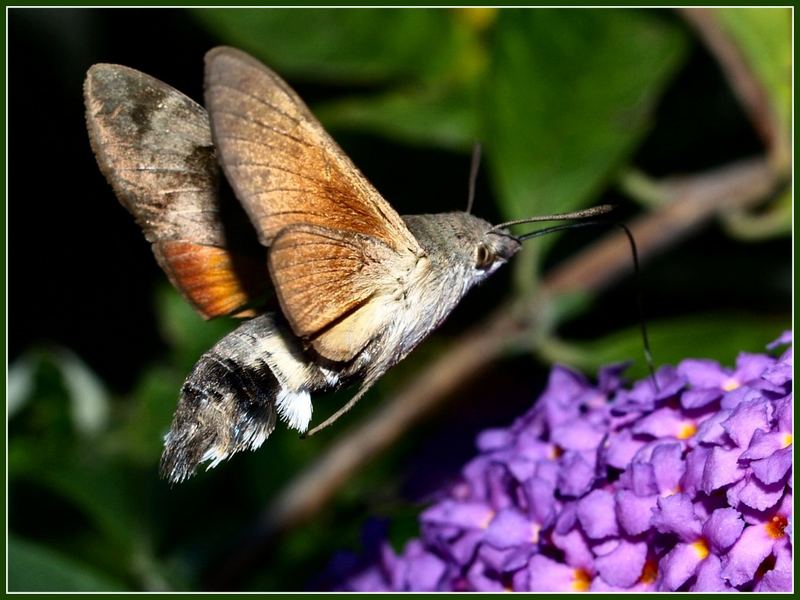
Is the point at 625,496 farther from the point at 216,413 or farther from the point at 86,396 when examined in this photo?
the point at 86,396

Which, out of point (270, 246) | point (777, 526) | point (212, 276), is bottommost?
point (777, 526)

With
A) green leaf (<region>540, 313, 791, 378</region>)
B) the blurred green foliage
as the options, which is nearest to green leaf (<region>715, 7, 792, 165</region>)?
the blurred green foliage

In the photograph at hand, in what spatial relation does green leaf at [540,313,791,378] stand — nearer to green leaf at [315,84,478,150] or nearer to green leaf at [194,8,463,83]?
green leaf at [315,84,478,150]

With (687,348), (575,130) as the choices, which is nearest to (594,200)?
(575,130)

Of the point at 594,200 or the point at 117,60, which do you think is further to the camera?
the point at 117,60

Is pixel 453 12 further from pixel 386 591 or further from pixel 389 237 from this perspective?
pixel 386 591

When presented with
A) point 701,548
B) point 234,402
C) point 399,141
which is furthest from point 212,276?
point 399,141
